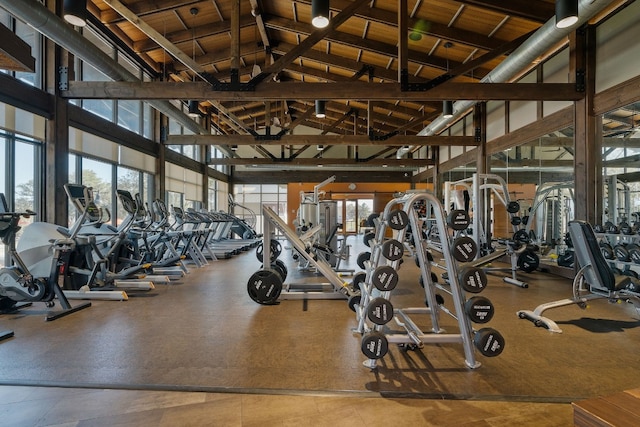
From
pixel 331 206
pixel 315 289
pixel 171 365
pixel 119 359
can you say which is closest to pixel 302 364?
pixel 171 365

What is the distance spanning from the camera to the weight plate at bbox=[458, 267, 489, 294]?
2.42 metres

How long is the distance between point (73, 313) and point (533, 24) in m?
8.04

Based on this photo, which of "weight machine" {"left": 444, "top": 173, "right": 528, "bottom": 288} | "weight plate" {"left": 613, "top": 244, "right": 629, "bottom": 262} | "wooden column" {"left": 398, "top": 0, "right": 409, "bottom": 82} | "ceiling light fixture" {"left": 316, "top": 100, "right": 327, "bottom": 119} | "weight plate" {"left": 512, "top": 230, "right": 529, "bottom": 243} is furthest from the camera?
"ceiling light fixture" {"left": 316, "top": 100, "right": 327, "bottom": 119}

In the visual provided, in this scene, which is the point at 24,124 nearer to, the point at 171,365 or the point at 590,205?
the point at 171,365

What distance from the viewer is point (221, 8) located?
24.3ft

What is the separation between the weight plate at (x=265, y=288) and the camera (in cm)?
435

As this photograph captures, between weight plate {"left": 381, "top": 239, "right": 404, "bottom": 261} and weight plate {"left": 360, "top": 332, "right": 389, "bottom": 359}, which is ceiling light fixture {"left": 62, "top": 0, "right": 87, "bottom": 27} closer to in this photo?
weight plate {"left": 381, "top": 239, "right": 404, "bottom": 261}

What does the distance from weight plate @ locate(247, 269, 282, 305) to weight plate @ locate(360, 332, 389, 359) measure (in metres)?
2.11

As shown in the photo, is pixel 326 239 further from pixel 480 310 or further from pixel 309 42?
pixel 480 310

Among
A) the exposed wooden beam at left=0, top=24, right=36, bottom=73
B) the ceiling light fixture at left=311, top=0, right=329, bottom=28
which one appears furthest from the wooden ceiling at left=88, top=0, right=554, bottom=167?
the exposed wooden beam at left=0, top=24, right=36, bottom=73

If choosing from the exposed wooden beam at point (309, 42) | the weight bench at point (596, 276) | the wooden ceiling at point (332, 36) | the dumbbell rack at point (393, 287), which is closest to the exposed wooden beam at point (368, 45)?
the wooden ceiling at point (332, 36)

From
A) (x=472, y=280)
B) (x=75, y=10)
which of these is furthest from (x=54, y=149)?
(x=472, y=280)

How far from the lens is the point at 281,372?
2.51 metres

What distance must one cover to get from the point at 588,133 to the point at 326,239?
4.92m
